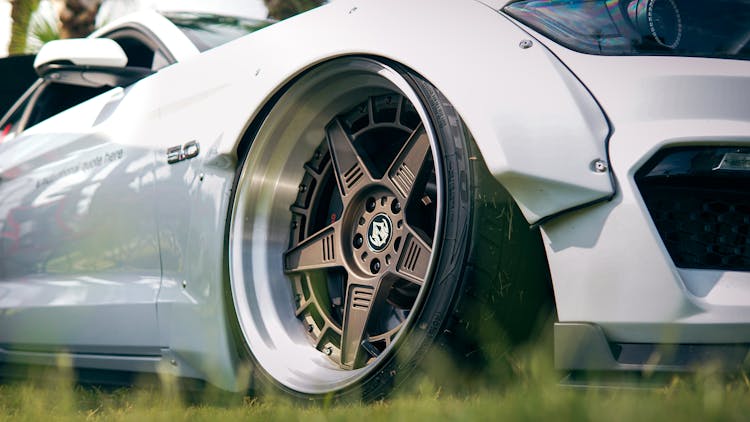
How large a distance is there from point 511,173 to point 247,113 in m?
1.06

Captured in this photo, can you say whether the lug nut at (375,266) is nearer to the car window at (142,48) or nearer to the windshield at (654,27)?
the windshield at (654,27)

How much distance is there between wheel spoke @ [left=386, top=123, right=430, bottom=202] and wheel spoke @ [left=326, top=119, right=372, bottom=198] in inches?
5.2

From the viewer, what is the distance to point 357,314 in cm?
239

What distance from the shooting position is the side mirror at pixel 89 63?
3.64m

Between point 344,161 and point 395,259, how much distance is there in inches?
16.4

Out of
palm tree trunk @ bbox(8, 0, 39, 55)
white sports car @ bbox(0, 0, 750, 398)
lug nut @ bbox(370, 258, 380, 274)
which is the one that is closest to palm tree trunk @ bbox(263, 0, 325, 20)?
palm tree trunk @ bbox(8, 0, 39, 55)

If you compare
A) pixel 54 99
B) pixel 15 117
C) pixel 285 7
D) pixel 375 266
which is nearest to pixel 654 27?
pixel 375 266

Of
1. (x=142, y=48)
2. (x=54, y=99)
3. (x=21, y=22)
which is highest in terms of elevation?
(x=21, y=22)

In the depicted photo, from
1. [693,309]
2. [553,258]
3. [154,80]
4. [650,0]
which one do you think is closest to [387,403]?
[553,258]

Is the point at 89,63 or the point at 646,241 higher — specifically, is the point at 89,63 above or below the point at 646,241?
above

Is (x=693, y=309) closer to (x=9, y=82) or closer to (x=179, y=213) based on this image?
(x=179, y=213)

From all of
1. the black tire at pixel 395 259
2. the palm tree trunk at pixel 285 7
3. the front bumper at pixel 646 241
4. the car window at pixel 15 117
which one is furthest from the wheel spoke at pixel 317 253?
the palm tree trunk at pixel 285 7

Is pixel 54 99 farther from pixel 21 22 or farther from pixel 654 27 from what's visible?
pixel 21 22

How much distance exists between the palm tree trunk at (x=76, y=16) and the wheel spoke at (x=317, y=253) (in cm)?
1331
